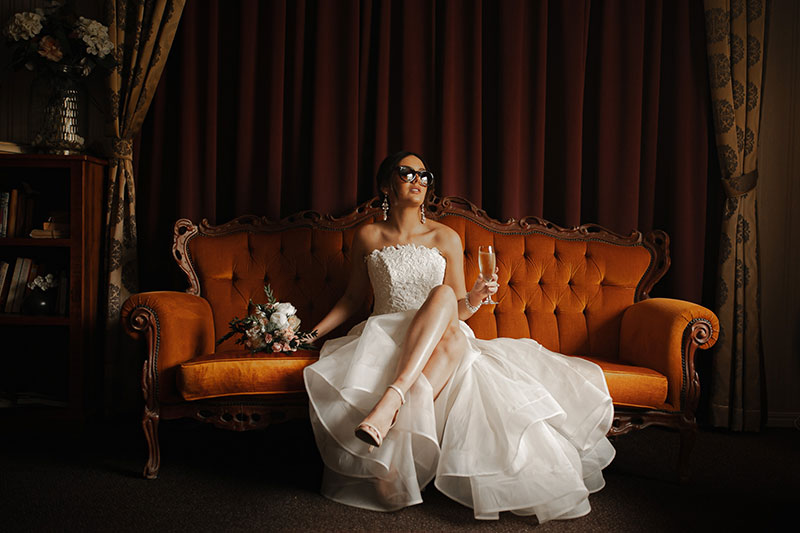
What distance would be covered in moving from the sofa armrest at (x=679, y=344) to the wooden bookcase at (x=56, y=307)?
2901 mm

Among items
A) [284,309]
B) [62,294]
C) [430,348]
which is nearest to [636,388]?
[430,348]

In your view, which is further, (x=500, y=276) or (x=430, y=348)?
(x=500, y=276)

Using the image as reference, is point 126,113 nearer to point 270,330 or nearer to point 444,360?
point 270,330

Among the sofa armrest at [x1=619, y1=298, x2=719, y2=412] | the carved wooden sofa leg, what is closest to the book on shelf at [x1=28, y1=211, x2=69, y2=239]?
the carved wooden sofa leg

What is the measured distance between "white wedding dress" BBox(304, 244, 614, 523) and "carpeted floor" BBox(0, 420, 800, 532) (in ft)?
0.38

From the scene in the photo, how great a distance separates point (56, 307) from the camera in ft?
10.3

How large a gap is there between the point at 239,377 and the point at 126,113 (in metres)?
1.89

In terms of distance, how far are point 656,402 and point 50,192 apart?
3551 millimetres

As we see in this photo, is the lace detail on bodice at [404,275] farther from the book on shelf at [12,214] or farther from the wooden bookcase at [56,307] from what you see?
the book on shelf at [12,214]

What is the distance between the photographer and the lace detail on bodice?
8.85 ft

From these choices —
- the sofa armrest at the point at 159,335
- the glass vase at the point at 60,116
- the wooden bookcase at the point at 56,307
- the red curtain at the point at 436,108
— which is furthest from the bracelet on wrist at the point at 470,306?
the glass vase at the point at 60,116

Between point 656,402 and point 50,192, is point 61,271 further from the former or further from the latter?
point 656,402

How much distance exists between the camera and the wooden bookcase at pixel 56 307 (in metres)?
3.03

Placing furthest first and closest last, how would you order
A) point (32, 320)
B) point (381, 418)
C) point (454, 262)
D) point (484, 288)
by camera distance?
point (32, 320) < point (454, 262) < point (484, 288) < point (381, 418)
